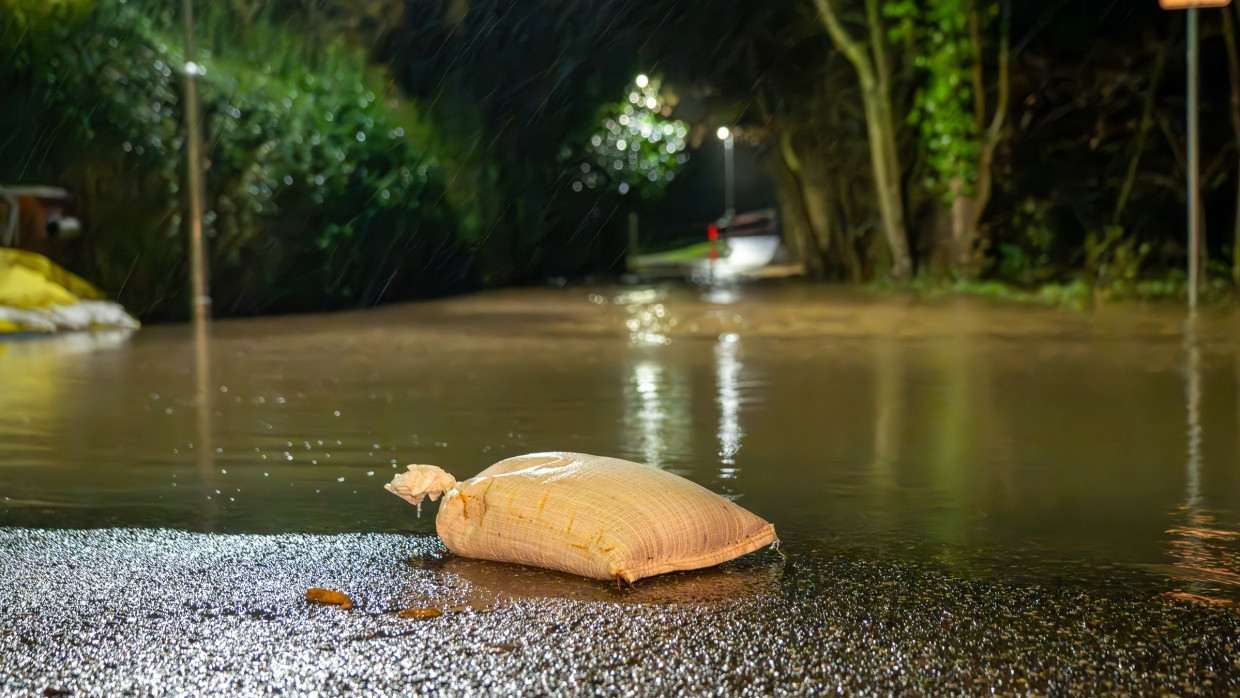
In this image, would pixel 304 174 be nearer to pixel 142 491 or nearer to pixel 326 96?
pixel 326 96

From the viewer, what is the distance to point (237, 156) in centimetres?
2212

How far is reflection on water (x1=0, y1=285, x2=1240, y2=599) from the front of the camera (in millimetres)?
7070

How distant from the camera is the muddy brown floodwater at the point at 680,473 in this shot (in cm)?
470

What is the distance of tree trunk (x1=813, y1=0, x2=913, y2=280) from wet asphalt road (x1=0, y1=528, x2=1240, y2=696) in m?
22.4

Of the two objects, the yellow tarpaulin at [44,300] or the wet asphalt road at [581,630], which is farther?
the yellow tarpaulin at [44,300]

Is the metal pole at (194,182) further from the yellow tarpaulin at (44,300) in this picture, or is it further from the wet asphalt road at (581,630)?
the wet asphalt road at (581,630)

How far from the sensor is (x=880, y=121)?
2830 cm

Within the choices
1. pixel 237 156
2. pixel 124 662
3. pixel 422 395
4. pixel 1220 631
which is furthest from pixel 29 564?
pixel 237 156

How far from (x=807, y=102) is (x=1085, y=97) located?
6038 mm

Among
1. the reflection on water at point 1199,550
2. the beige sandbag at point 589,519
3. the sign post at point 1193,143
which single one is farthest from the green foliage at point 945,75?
the beige sandbag at point 589,519

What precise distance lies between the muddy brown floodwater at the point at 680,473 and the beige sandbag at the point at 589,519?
0.29ft

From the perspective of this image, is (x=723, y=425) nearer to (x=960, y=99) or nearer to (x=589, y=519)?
(x=589, y=519)

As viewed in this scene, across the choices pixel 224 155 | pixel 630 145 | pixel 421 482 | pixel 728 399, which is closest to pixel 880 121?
pixel 630 145

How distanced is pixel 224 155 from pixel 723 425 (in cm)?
1388
